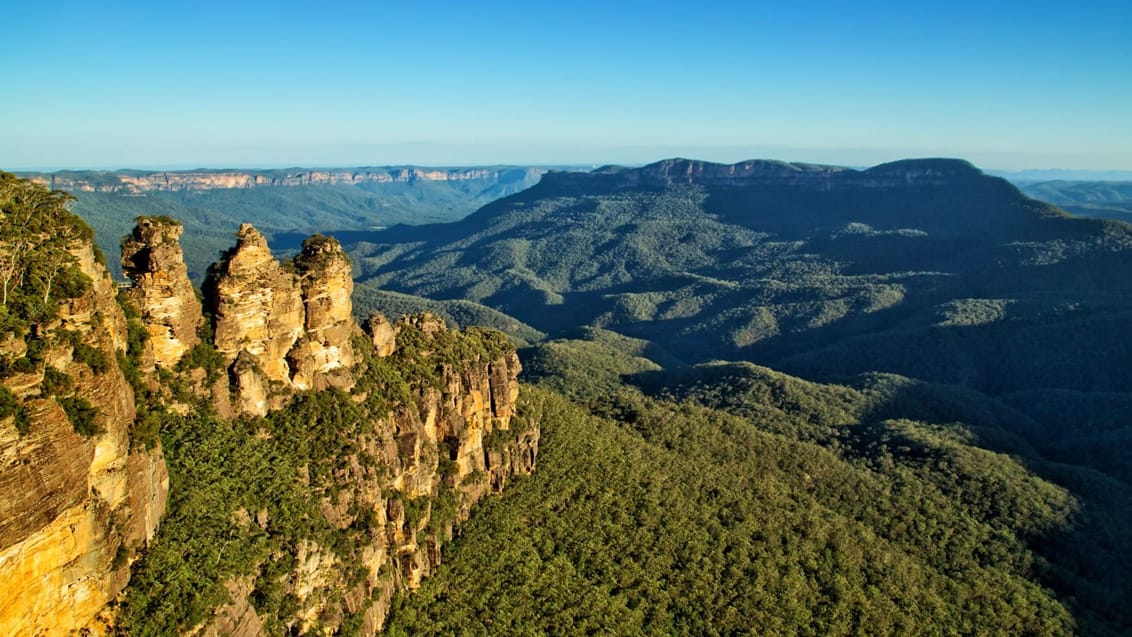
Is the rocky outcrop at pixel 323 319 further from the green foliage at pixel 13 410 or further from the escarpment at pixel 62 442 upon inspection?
the green foliage at pixel 13 410

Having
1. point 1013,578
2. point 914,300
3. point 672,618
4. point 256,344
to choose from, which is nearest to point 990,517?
point 1013,578

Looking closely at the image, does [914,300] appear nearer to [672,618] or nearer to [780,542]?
[780,542]

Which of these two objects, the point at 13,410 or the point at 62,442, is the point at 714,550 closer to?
the point at 62,442

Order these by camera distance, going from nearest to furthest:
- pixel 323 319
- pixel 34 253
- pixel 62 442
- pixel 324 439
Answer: pixel 62 442 → pixel 34 253 → pixel 324 439 → pixel 323 319

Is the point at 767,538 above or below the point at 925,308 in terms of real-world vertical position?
below

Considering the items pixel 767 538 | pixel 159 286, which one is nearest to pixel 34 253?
pixel 159 286

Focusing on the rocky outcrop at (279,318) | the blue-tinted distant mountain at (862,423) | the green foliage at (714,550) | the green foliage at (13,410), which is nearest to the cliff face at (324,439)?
the rocky outcrop at (279,318)

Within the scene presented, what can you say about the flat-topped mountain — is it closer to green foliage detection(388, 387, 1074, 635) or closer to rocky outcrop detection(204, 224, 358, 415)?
green foliage detection(388, 387, 1074, 635)

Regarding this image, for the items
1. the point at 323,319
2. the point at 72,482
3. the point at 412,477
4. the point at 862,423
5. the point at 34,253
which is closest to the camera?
the point at 72,482
